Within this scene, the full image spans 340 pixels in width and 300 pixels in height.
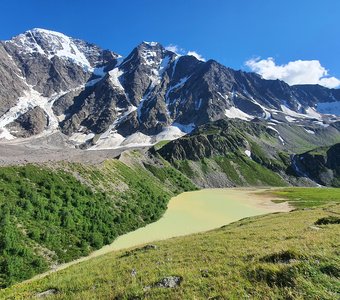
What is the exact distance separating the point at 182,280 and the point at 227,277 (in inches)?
88.4

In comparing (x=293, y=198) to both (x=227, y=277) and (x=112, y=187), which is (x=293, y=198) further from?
(x=227, y=277)

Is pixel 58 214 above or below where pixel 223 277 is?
above

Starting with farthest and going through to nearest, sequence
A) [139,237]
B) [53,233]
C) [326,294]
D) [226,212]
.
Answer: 1. [226,212]
2. [139,237]
3. [53,233]
4. [326,294]

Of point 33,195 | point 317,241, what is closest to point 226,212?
point 33,195

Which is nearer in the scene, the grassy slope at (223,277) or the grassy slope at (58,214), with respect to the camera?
the grassy slope at (223,277)

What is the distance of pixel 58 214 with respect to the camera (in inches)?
2050

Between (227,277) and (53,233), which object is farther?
(53,233)

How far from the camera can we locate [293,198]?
142 meters

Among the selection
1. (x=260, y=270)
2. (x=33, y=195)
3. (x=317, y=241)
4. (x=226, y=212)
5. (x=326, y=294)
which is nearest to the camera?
(x=326, y=294)

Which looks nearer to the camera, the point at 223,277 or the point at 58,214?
the point at 223,277

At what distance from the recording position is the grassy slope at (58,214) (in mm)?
39781

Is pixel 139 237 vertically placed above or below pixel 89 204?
below

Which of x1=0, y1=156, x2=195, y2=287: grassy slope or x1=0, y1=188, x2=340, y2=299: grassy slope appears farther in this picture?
x1=0, y1=156, x2=195, y2=287: grassy slope

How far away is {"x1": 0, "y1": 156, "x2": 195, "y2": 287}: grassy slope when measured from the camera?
39.8m
